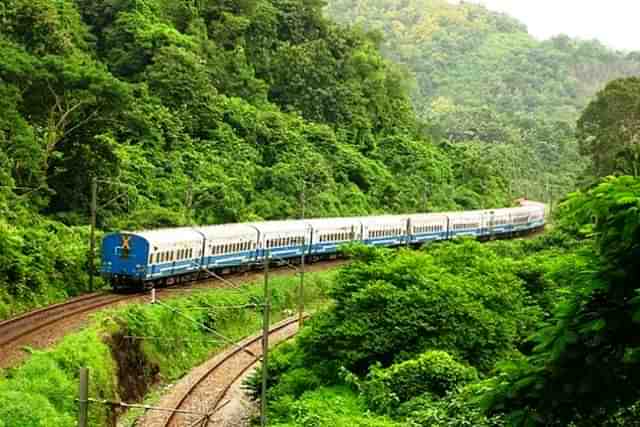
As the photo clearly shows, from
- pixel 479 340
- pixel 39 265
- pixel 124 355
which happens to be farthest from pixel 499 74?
pixel 479 340

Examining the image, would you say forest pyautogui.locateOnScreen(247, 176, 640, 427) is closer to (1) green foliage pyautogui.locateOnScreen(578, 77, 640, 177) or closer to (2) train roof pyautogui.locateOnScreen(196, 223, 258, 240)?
(2) train roof pyautogui.locateOnScreen(196, 223, 258, 240)

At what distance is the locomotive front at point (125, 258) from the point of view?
29.1 m

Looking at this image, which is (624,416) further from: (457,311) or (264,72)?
(264,72)

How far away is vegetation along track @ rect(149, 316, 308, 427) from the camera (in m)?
21.3

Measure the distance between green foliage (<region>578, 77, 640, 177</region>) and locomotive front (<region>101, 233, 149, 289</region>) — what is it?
22.6 m

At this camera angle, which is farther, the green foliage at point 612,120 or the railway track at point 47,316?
the green foliage at point 612,120

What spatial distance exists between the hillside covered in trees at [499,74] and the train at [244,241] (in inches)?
1336

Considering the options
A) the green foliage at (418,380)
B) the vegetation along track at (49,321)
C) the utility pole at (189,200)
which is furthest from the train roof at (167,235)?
the green foliage at (418,380)

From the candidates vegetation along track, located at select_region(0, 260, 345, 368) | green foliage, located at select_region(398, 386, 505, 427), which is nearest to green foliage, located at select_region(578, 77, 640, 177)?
vegetation along track, located at select_region(0, 260, 345, 368)

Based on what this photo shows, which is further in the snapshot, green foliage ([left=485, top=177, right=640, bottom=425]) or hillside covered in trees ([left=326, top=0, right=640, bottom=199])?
hillside covered in trees ([left=326, top=0, right=640, bottom=199])

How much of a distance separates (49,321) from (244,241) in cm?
1264

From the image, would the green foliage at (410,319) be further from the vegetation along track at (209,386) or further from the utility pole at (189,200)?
the utility pole at (189,200)

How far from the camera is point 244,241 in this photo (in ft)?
118

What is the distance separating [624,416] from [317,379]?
40.1ft
